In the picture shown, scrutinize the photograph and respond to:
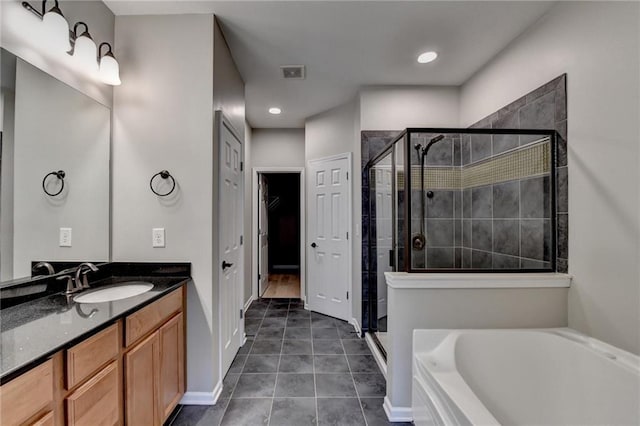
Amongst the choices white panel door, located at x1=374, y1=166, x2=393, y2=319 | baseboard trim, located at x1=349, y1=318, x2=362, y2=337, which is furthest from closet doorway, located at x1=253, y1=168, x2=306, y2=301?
white panel door, located at x1=374, y1=166, x2=393, y2=319

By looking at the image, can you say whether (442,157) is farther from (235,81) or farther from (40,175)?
(40,175)

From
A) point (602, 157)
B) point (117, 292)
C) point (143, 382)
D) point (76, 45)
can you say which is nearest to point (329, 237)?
point (117, 292)

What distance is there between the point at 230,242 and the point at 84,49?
153 cm

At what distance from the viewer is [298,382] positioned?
2.08 meters

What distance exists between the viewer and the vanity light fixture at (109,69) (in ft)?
5.45

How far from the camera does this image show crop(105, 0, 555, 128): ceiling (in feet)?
5.95

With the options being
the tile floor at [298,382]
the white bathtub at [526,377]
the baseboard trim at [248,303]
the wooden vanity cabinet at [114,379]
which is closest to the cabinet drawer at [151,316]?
the wooden vanity cabinet at [114,379]

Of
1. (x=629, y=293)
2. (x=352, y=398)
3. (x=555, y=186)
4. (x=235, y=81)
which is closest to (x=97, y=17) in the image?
(x=235, y=81)

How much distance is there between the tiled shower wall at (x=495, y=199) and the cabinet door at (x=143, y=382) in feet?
6.40

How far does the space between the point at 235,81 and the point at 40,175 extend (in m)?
1.64

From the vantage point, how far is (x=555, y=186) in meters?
1.80

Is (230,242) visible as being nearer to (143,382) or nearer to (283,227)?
(143,382)

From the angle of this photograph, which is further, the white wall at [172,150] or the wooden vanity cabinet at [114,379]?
the white wall at [172,150]

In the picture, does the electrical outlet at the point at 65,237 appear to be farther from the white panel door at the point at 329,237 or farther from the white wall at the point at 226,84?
the white panel door at the point at 329,237
